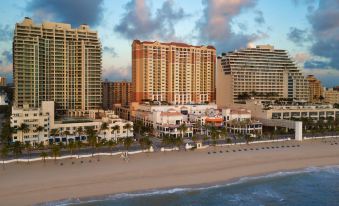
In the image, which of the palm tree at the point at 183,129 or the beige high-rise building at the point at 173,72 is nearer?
the palm tree at the point at 183,129

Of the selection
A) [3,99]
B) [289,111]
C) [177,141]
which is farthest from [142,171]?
[3,99]

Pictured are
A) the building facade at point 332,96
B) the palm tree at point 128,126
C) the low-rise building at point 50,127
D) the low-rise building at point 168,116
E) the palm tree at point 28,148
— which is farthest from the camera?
the building facade at point 332,96

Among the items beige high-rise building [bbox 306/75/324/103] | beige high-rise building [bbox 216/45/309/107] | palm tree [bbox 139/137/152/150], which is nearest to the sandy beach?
palm tree [bbox 139/137/152/150]

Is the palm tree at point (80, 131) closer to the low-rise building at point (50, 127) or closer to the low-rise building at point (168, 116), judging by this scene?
the low-rise building at point (50, 127)

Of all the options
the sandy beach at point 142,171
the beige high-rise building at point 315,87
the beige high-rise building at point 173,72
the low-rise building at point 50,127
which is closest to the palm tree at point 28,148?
the low-rise building at point 50,127

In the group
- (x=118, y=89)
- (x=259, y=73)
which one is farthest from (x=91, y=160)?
(x=118, y=89)

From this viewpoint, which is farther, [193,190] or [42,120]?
[42,120]

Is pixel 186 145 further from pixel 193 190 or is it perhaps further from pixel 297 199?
pixel 297 199
